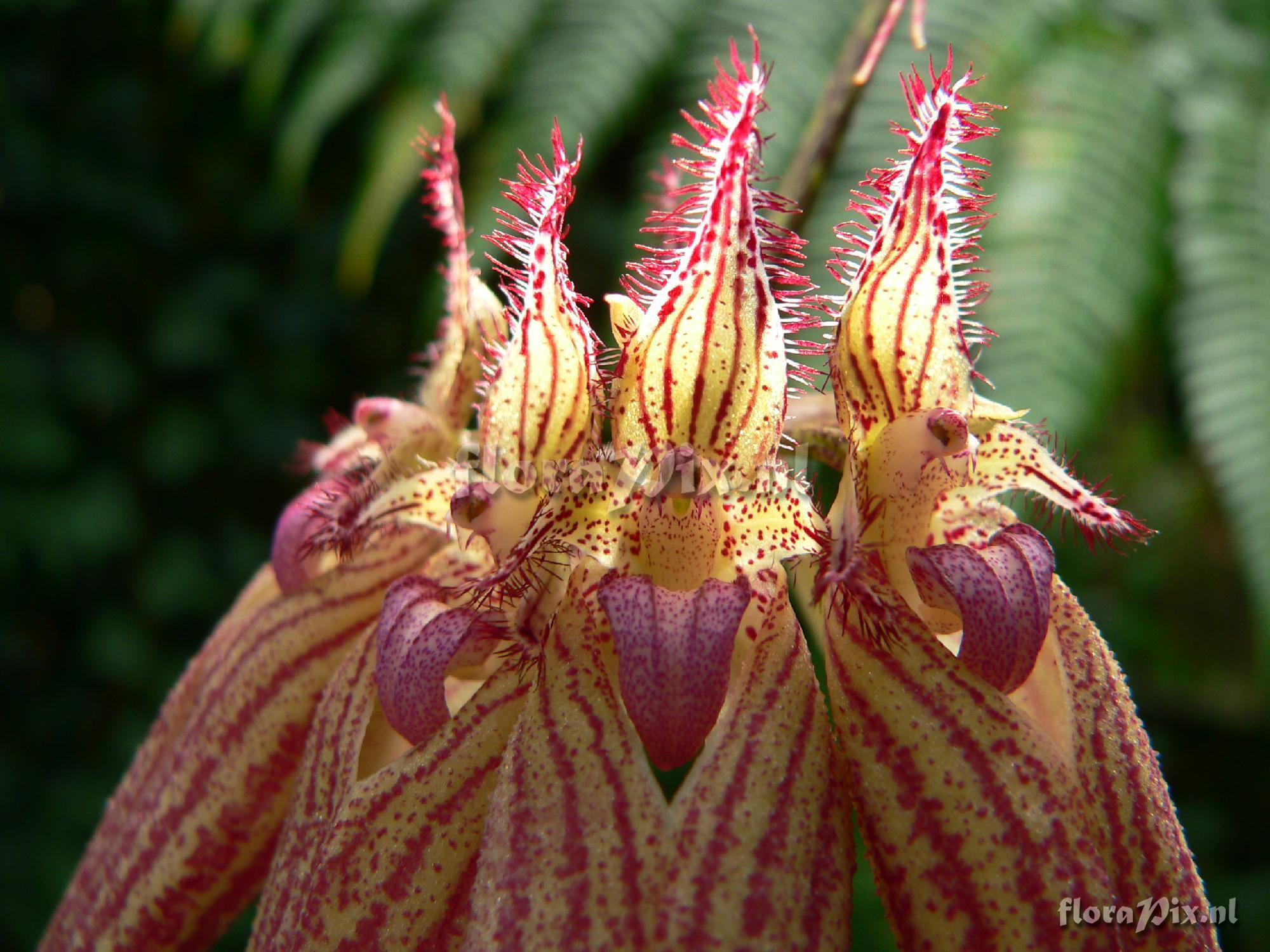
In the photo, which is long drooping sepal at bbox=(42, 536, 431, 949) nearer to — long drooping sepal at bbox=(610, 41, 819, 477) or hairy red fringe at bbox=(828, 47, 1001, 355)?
long drooping sepal at bbox=(610, 41, 819, 477)

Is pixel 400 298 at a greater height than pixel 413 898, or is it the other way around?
pixel 400 298

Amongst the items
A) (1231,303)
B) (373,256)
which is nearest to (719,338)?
(1231,303)

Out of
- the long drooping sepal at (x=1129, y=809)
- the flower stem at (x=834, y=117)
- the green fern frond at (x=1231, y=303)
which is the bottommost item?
the long drooping sepal at (x=1129, y=809)

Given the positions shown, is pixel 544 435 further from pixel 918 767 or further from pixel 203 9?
pixel 203 9

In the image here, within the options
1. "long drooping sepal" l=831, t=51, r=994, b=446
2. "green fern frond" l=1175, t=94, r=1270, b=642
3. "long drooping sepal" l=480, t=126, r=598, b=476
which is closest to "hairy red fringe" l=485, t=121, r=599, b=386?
"long drooping sepal" l=480, t=126, r=598, b=476

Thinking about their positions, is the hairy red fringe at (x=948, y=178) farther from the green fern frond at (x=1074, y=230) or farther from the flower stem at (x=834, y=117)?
the green fern frond at (x=1074, y=230)

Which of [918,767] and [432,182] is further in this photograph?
[432,182]

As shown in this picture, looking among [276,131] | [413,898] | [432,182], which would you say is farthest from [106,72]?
[413,898]

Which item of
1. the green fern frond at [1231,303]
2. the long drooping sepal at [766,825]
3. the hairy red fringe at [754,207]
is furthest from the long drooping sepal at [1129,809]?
the green fern frond at [1231,303]
